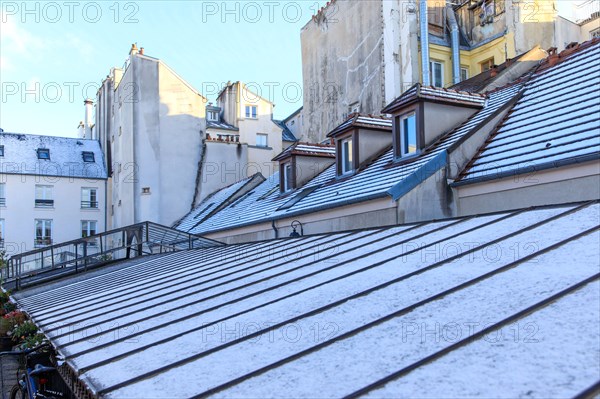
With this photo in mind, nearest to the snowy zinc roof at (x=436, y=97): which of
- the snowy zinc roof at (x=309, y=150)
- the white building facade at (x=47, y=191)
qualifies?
Answer: the snowy zinc roof at (x=309, y=150)

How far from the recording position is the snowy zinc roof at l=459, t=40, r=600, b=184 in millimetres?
9648

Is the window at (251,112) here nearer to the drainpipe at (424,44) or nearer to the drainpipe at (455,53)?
the drainpipe at (455,53)

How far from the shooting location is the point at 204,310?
16.5 ft

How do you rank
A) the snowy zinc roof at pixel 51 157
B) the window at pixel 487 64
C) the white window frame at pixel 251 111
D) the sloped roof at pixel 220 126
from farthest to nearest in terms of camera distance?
the white window frame at pixel 251 111, the sloped roof at pixel 220 126, the snowy zinc roof at pixel 51 157, the window at pixel 487 64

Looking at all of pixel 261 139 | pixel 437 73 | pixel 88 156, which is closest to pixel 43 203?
pixel 88 156

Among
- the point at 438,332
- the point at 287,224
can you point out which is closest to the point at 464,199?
the point at 287,224

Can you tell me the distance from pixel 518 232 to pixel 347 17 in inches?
938

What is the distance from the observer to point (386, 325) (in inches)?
133

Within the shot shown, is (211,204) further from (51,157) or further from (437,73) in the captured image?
(51,157)

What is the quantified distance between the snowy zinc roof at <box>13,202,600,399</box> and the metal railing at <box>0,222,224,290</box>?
9.44 m

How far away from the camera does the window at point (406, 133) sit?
13930 mm

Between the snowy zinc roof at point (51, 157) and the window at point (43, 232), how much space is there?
331 centimetres

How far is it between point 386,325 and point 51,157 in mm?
41463

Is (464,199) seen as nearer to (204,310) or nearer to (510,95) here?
(510,95)
